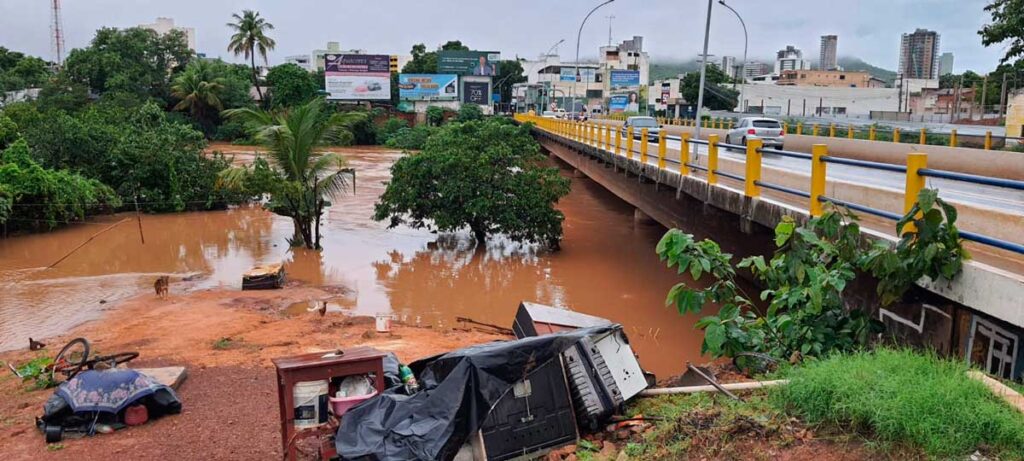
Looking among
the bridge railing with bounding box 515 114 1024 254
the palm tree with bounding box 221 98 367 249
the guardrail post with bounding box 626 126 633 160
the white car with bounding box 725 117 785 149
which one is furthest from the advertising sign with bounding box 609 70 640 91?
the guardrail post with bounding box 626 126 633 160

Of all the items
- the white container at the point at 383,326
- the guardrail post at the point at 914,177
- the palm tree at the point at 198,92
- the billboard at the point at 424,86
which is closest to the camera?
the guardrail post at the point at 914,177

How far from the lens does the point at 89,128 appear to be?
30875 millimetres

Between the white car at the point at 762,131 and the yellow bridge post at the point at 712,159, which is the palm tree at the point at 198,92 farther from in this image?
the yellow bridge post at the point at 712,159

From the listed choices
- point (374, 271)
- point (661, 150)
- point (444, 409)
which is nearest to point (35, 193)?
point (374, 271)

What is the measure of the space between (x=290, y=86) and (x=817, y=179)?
76158 millimetres

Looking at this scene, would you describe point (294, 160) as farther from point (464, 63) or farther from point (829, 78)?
point (829, 78)

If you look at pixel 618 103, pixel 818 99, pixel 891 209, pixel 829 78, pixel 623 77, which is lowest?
pixel 891 209

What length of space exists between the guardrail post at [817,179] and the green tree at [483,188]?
13.7m

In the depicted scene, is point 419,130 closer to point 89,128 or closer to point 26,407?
point 89,128

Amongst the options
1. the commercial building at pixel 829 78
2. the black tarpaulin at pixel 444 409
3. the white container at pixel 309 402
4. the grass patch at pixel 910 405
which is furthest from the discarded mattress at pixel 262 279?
the commercial building at pixel 829 78

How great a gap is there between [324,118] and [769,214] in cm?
1666

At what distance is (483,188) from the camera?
22875 millimetres

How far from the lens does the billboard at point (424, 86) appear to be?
90312 mm

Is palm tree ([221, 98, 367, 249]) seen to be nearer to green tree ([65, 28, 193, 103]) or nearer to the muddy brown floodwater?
the muddy brown floodwater
